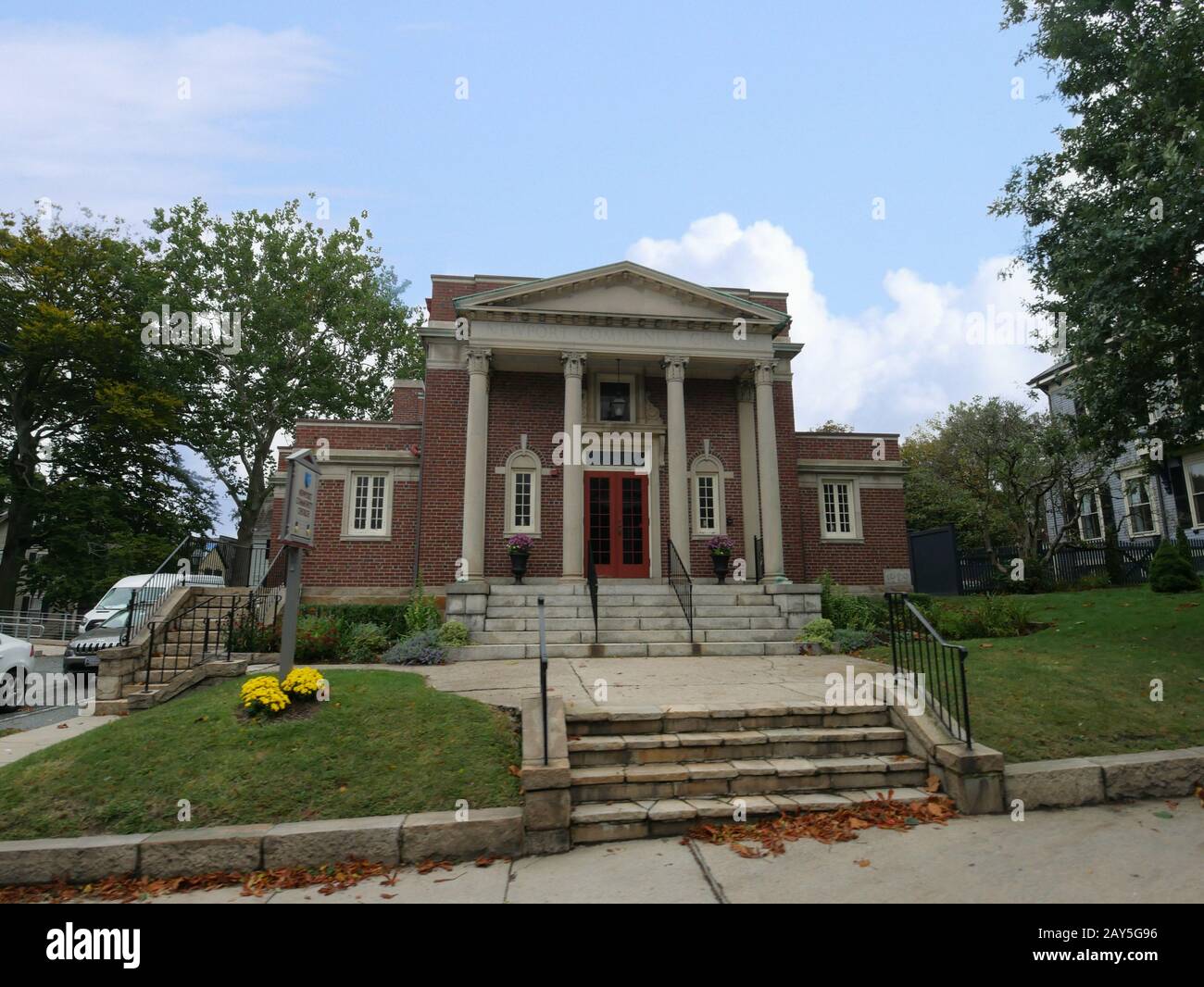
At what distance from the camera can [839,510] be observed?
1928cm

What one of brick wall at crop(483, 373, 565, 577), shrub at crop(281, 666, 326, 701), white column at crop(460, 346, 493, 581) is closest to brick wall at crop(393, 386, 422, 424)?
brick wall at crop(483, 373, 565, 577)

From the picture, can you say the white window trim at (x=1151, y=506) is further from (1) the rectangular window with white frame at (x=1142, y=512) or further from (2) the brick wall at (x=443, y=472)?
(2) the brick wall at (x=443, y=472)

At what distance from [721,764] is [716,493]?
1245 cm

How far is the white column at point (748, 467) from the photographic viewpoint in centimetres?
1741

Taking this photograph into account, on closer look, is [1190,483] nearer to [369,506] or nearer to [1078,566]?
[1078,566]

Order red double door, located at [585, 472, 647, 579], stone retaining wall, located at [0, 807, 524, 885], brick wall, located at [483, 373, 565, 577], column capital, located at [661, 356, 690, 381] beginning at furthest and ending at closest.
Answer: red double door, located at [585, 472, 647, 579] < brick wall, located at [483, 373, 565, 577] < column capital, located at [661, 356, 690, 381] < stone retaining wall, located at [0, 807, 524, 885]

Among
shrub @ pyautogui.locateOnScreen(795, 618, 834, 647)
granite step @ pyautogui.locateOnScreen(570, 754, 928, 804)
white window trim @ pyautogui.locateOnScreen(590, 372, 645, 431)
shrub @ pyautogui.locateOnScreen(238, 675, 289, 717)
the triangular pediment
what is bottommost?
granite step @ pyautogui.locateOnScreen(570, 754, 928, 804)

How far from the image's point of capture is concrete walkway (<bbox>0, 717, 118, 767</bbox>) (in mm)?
7180

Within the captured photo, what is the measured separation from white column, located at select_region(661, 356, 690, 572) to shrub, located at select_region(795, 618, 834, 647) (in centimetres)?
340

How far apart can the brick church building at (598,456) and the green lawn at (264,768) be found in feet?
28.7

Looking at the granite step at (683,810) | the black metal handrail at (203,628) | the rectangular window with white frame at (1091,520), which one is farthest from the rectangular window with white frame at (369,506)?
the rectangular window with white frame at (1091,520)

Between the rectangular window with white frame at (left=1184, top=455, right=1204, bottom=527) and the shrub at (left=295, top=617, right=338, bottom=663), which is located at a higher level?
the rectangular window with white frame at (left=1184, top=455, right=1204, bottom=527)

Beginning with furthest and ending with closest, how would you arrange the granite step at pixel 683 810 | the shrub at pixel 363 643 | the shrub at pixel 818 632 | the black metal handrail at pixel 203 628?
the shrub at pixel 818 632 → the shrub at pixel 363 643 → the black metal handrail at pixel 203 628 → the granite step at pixel 683 810

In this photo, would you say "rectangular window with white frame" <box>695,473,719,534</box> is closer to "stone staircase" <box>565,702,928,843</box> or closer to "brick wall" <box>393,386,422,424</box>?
"brick wall" <box>393,386,422,424</box>
